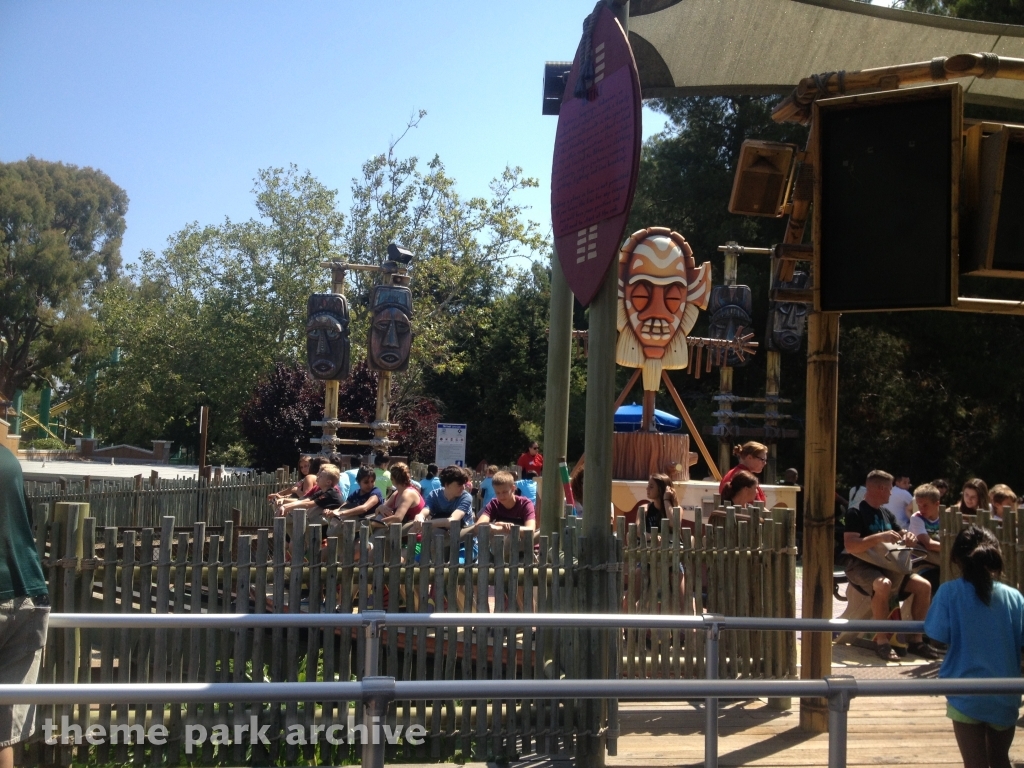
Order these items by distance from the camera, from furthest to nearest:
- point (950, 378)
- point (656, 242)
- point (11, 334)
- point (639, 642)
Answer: point (11, 334)
point (950, 378)
point (656, 242)
point (639, 642)

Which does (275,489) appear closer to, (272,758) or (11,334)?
(272,758)

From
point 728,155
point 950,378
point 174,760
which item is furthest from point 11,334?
point 174,760

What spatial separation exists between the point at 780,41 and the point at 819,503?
272cm

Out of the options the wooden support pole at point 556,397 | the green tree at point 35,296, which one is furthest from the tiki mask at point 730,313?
the green tree at point 35,296

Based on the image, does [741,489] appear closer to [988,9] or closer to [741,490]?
[741,490]

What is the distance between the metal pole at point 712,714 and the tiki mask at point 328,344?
14187 millimetres

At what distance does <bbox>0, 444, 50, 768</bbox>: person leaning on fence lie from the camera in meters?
3.67

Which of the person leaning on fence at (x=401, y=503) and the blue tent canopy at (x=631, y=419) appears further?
the blue tent canopy at (x=631, y=419)

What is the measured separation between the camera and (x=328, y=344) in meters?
17.6

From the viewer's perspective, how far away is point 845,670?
6.97 metres

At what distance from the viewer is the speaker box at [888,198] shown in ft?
14.6

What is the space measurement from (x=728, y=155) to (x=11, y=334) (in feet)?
134

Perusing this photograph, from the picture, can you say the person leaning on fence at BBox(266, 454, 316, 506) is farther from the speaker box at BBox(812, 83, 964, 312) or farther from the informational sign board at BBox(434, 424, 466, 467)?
the speaker box at BBox(812, 83, 964, 312)

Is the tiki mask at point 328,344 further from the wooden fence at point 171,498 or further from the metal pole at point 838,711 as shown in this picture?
the metal pole at point 838,711
